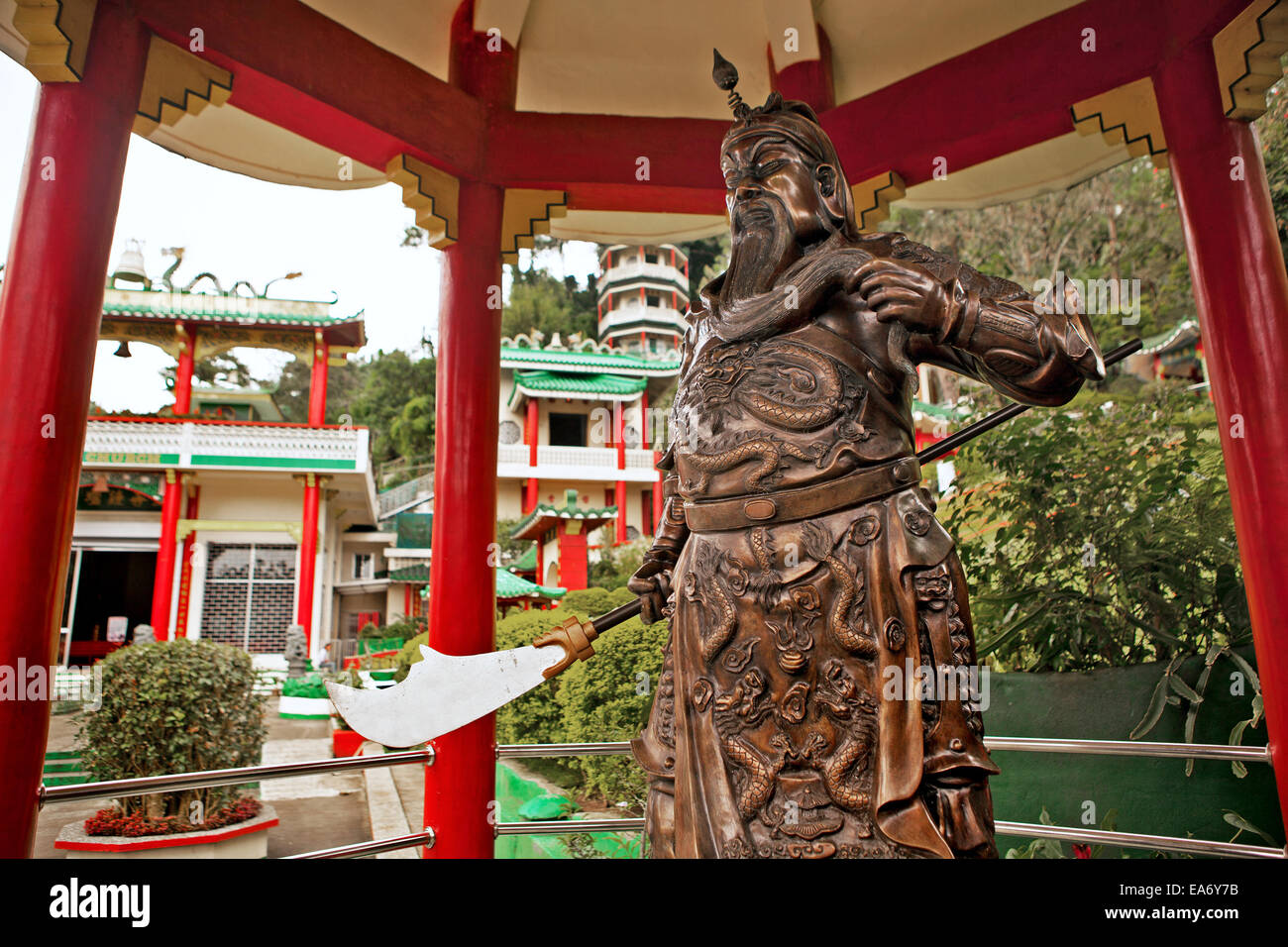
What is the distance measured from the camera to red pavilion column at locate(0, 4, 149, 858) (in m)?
2.03

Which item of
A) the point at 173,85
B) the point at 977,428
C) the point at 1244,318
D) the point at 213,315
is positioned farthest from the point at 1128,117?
the point at 213,315

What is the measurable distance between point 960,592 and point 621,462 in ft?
53.6

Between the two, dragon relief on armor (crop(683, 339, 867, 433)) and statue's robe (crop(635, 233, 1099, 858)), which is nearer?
statue's robe (crop(635, 233, 1099, 858))

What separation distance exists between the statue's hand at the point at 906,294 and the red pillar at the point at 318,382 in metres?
13.8

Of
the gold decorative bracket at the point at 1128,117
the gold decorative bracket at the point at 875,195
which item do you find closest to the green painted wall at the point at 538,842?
the gold decorative bracket at the point at 875,195

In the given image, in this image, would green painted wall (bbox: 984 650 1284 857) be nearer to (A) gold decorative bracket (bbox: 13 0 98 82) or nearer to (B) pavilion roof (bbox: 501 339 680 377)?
(A) gold decorative bracket (bbox: 13 0 98 82)

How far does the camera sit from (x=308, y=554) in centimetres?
1370

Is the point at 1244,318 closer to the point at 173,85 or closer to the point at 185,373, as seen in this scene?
the point at 173,85

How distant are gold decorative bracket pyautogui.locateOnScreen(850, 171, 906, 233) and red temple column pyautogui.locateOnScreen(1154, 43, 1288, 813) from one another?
0.95m

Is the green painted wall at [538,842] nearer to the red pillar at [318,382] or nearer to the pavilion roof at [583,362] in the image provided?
the red pillar at [318,382]

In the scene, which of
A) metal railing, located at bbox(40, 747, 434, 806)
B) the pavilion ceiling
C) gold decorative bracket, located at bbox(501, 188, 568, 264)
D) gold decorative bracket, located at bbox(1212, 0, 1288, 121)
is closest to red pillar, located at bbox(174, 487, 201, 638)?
the pavilion ceiling
